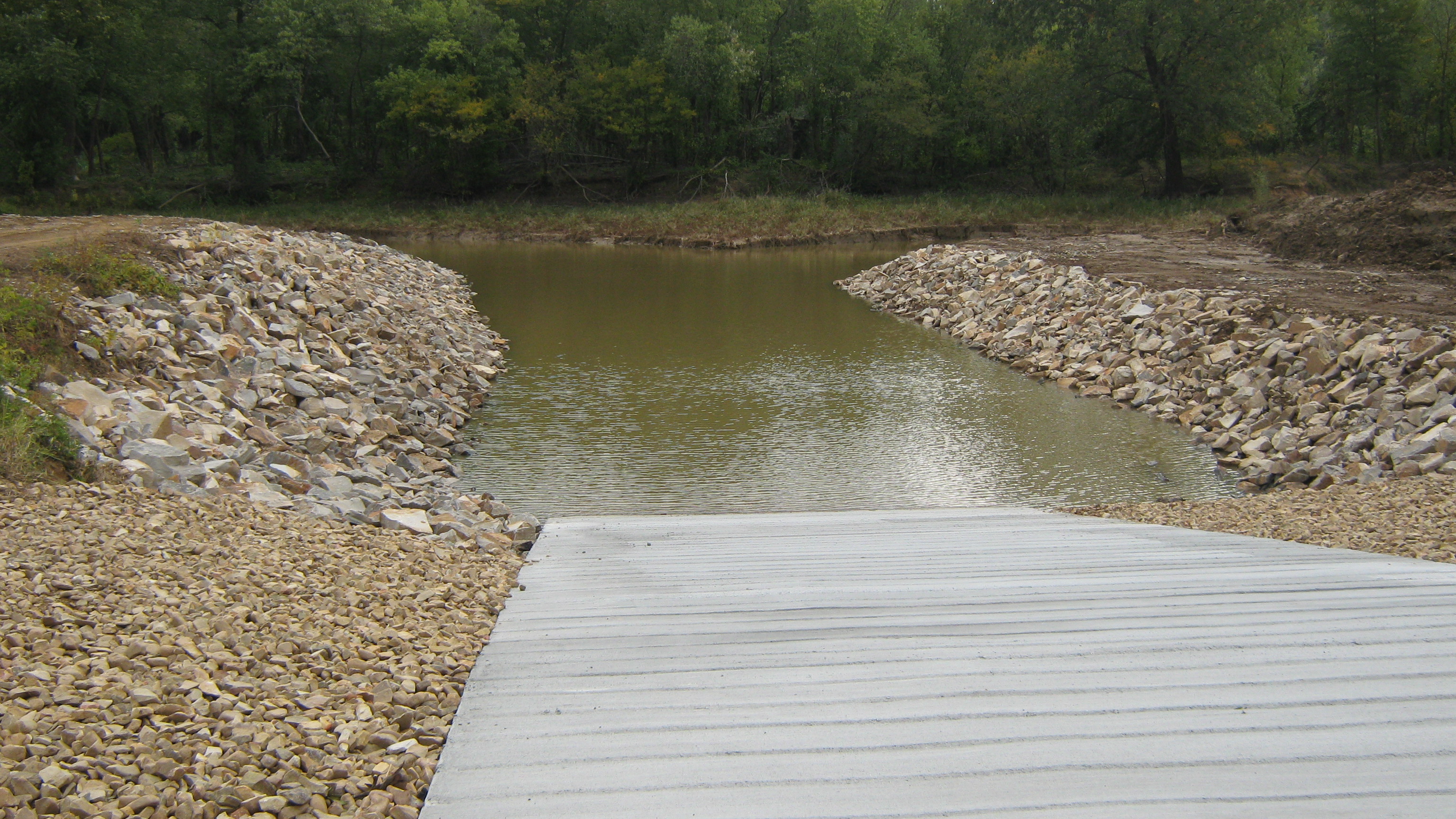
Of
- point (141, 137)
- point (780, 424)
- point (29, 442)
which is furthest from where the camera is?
point (141, 137)

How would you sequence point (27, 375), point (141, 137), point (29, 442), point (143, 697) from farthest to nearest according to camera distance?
point (141, 137) < point (27, 375) < point (29, 442) < point (143, 697)

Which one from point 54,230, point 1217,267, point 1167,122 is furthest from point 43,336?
point 1167,122

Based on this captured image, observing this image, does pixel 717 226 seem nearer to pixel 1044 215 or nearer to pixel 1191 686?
pixel 1044 215

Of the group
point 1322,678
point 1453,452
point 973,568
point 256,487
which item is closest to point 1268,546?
point 973,568

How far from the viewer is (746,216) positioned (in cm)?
3170

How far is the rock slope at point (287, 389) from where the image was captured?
19.2 feet

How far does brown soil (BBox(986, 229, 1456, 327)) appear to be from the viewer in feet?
37.6

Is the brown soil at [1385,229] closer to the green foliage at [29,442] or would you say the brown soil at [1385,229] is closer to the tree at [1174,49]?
the tree at [1174,49]

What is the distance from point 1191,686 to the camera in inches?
119

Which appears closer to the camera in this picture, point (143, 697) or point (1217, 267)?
point (143, 697)

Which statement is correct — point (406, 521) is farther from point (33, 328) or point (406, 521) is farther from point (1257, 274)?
point (1257, 274)

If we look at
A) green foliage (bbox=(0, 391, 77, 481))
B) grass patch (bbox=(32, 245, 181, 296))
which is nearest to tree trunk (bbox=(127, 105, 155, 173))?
grass patch (bbox=(32, 245, 181, 296))

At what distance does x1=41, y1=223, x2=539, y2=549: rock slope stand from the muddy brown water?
0.79 m

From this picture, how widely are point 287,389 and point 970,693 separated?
24.6ft
